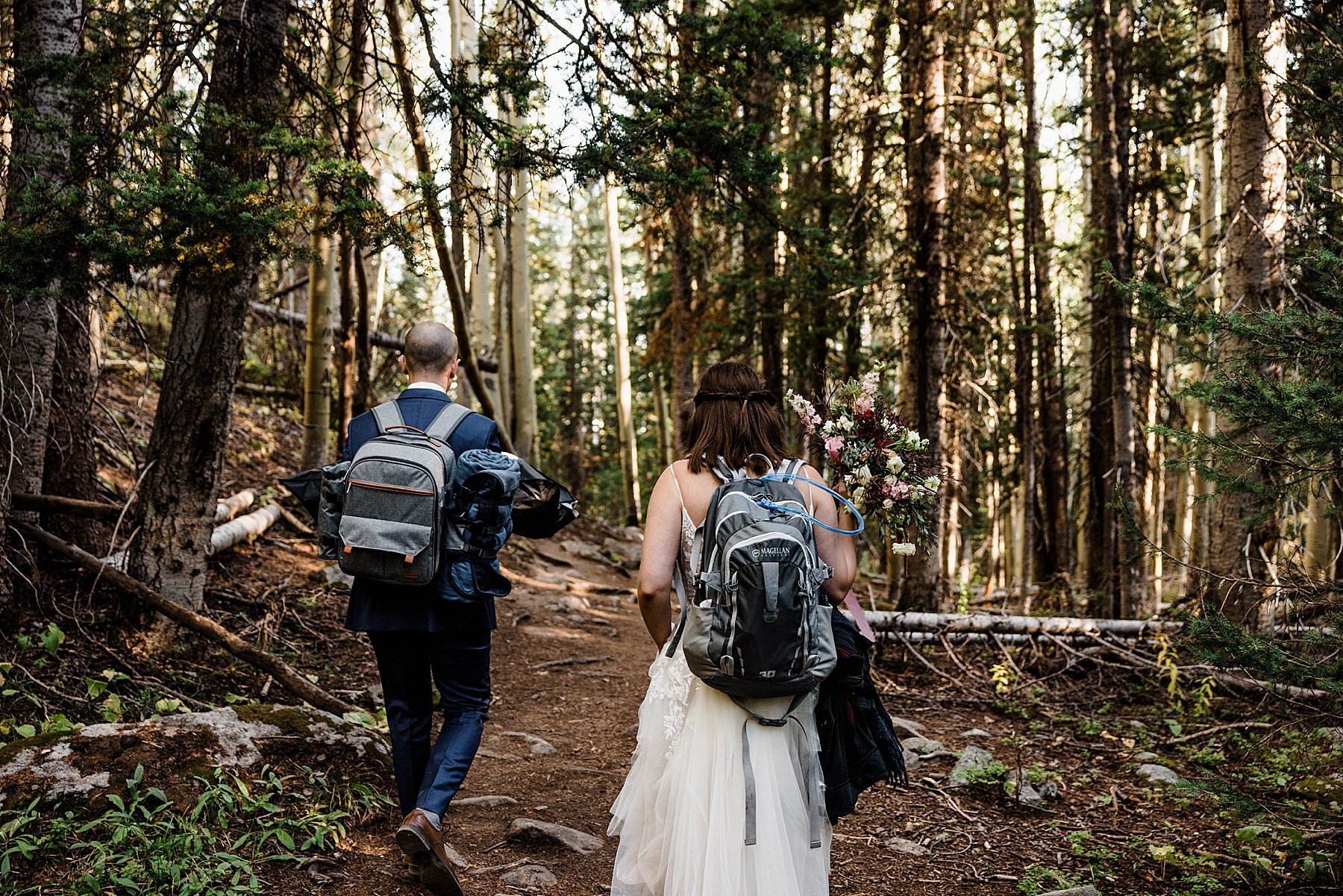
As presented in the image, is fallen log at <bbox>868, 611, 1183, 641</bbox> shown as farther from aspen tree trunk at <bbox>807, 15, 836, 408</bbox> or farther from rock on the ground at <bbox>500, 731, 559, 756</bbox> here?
rock on the ground at <bbox>500, 731, 559, 756</bbox>

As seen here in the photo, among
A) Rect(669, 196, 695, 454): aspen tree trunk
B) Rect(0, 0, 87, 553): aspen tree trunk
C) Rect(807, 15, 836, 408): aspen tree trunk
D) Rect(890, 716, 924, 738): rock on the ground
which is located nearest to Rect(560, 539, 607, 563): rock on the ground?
Rect(669, 196, 695, 454): aspen tree trunk

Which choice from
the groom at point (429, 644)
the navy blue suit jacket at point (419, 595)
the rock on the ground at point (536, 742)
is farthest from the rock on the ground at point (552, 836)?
the rock on the ground at point (536, 742)

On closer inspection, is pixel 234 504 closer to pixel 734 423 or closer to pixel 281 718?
pixel 281 718

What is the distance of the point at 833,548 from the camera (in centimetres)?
313

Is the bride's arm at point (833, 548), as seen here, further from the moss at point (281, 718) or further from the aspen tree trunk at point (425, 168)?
the moss at point (281, 718)

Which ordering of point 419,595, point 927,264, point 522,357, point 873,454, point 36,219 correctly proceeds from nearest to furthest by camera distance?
point 873,454 → point 419,595 → point 36,219 → point 927,264 → point 522,357

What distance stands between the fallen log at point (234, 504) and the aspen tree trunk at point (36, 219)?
2393mm

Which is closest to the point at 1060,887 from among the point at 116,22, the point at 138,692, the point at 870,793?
the point at 870,793

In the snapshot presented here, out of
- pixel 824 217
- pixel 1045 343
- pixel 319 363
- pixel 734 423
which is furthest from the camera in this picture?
pixel 1045 343

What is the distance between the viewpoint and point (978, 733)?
23.2 feet

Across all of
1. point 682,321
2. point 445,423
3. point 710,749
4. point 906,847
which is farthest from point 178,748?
point 682,321

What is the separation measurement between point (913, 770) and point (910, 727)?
2.61 ft

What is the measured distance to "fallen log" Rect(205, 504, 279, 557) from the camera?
25.7ft

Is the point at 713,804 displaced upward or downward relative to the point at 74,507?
downward
